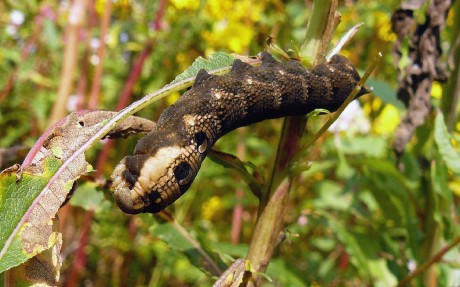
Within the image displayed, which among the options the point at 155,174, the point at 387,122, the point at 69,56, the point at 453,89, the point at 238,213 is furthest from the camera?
the point at 387,122

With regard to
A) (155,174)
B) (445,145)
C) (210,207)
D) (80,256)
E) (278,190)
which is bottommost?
(210,207)

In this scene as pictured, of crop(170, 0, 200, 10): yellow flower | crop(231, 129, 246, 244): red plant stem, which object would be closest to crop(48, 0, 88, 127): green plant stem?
crop(170, 0, 200, 10): yellow flower

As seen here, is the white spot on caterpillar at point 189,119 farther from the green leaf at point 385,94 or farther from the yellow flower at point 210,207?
the yellow flower at point 210,207

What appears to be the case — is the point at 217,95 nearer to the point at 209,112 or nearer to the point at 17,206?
the point at 209,112

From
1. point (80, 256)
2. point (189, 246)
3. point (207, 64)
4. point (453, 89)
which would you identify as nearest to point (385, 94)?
point (453, 89)

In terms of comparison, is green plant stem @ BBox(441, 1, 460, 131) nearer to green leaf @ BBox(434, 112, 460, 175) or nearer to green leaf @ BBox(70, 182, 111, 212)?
green leaf @ BBox(434, 112, 460, 175)

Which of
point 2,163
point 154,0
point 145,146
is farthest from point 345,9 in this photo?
point 145,146
